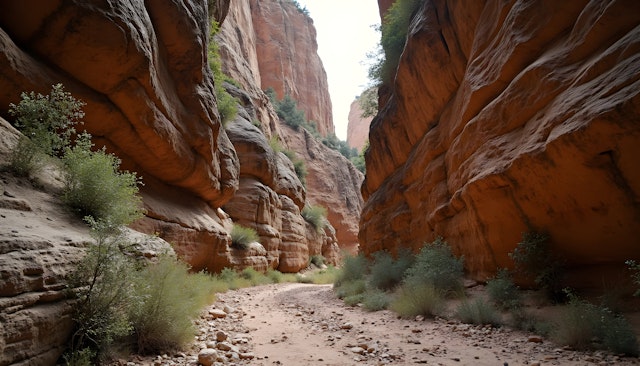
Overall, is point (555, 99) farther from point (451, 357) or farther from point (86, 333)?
point (86, 333)

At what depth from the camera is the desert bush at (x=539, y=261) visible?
538 centimetres

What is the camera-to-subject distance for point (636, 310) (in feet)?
14.0

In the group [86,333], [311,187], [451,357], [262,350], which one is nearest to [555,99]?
[451,357]

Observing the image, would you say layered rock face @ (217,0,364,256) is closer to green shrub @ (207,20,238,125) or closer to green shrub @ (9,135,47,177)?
green shrub @ (207,20,238,125)

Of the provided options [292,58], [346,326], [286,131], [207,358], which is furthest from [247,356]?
[292,58]

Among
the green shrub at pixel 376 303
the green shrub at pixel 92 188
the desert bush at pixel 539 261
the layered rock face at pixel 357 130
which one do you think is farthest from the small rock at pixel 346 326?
the layered rock face at pixel 357 130

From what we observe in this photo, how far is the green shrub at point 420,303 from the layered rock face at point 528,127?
167 centimetres

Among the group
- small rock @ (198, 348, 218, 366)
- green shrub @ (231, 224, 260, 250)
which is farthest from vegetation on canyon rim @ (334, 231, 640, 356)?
green shrub @ (231, 224, 260, 250)

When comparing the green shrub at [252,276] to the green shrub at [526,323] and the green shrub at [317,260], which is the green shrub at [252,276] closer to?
the green shrub at [526,323]

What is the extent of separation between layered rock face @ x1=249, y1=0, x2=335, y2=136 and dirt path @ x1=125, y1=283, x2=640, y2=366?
123 feet

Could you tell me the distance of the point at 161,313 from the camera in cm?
376

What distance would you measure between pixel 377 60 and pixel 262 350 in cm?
1499

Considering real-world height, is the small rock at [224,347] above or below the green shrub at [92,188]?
below

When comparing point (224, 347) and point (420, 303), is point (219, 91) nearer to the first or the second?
point (420, 303)
